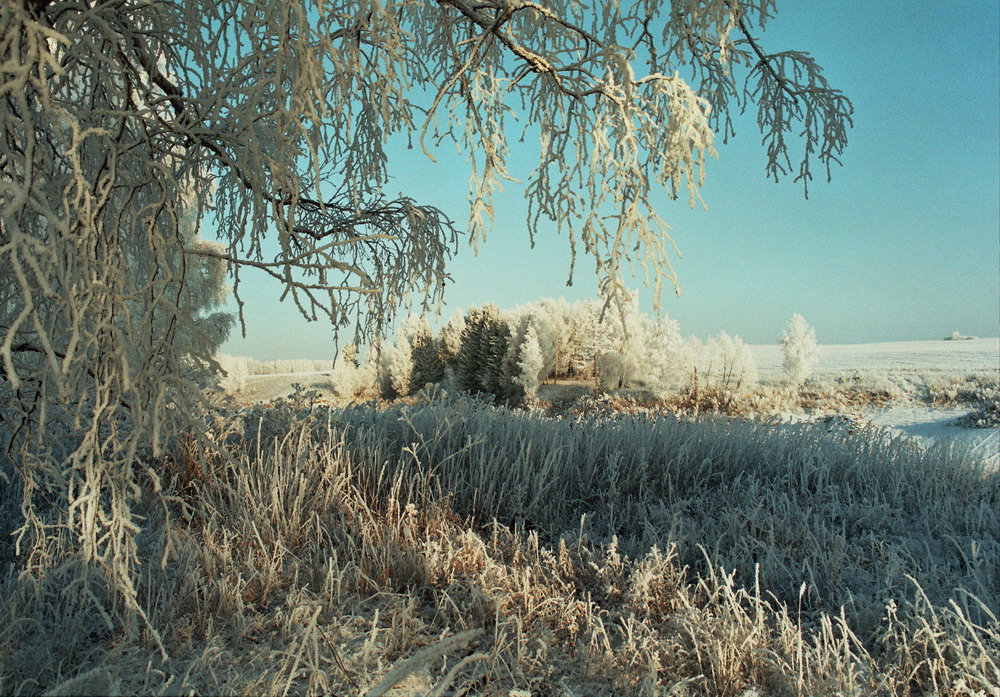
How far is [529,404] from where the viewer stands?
12969mm

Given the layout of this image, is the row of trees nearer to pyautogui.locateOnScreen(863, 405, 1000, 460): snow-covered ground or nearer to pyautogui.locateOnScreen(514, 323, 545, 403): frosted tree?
pyautogui.locateOnScreen(514, 323, 545, 403): frosted tree

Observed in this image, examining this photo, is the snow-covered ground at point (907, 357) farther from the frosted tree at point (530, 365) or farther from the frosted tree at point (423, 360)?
the frosted tree at point (423, 360)

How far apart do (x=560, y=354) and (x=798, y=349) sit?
18.7 feet

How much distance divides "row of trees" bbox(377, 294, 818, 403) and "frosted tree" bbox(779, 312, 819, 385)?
0.02m

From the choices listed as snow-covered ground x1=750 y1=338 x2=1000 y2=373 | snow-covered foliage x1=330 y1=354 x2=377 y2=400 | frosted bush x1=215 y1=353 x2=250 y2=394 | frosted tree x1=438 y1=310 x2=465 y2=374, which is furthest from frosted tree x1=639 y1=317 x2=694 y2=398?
frosted bush x1=215 y1=353 x2=250 y2=394

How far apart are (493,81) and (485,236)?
92cm

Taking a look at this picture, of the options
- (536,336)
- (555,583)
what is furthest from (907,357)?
(555,583)

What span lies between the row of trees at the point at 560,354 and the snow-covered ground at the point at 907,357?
3.24 feet

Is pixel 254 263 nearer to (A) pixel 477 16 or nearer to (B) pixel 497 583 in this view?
(B) pixel 497 583

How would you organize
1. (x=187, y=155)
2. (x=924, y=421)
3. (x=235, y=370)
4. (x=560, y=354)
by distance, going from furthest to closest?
(x=235, y=370), (x=560, y=354), (x=924, y=421), (x=187, y=155)

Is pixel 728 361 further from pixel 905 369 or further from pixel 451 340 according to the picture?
pixel 451 340

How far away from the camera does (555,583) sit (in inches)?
110

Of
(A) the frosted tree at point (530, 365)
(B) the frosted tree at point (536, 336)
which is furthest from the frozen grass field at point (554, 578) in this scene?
(B) the frosted tree at point (536, 336)

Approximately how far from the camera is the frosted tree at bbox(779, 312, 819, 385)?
12891 millimetres
